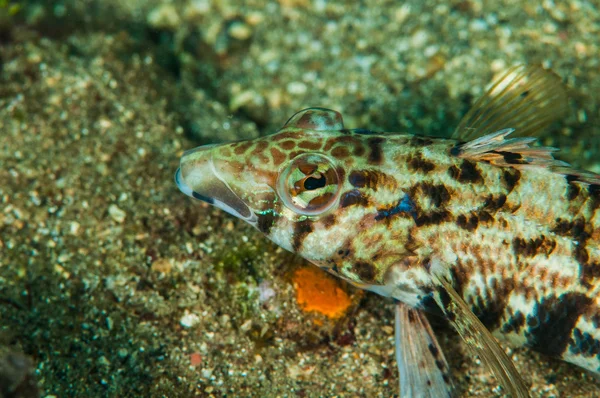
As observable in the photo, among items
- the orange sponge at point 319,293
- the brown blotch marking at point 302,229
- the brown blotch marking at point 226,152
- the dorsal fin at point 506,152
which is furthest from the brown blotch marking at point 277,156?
the dorsal fin at point 506,152

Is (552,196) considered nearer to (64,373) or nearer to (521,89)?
(521,89)

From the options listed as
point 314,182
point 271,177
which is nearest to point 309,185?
point 314,182

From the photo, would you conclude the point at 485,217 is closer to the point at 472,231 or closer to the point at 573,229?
the point at 472,231

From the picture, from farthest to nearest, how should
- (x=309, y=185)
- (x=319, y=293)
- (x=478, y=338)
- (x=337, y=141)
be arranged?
(x=319, y=293), (x=337, y=141), (x=309, y=185), (x=478, y=338)

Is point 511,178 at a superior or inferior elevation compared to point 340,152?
superior

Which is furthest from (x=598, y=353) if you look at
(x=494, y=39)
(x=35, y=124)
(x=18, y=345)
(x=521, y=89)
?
(x=35, y=124)

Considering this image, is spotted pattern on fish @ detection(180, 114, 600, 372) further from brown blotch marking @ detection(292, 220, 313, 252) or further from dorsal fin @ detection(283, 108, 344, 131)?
dorsal fin @ detection(283, 108, 344, 131)

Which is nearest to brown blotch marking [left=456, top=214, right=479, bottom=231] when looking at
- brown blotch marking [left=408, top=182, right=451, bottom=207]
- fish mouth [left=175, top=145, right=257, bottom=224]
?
brown blotch marking [left=408, top=182, right=451, bottom=207]
